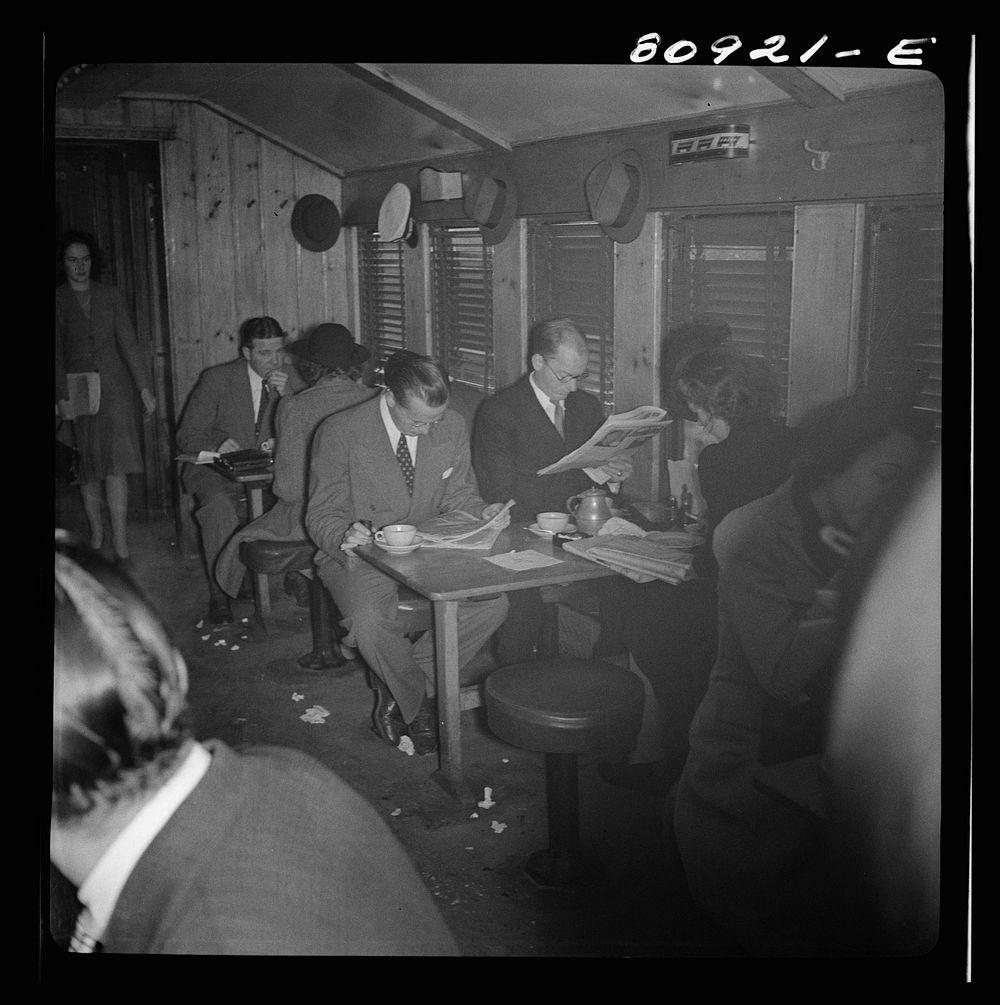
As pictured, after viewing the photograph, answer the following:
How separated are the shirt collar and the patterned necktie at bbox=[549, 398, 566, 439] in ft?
5.50

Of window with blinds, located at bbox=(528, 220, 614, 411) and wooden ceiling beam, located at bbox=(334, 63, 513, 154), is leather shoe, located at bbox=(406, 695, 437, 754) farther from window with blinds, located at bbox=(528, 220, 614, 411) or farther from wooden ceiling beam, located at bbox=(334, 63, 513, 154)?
wooden ceiling beam, located at bbox=(334, 63, 513, 154)

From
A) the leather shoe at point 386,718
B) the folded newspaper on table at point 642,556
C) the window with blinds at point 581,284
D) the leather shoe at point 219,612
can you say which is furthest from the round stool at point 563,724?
the leather shoe at point 219,612

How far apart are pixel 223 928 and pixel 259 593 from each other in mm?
2231

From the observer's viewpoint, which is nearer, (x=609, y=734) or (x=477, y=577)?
(x=609, y=734)

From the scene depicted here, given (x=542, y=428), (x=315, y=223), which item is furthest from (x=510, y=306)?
(x=315, y=223)

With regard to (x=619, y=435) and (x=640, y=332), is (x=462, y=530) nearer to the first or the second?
(x=619, y=435)

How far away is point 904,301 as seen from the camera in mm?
2428

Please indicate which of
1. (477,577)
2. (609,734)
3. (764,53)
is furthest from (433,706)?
(764,53)

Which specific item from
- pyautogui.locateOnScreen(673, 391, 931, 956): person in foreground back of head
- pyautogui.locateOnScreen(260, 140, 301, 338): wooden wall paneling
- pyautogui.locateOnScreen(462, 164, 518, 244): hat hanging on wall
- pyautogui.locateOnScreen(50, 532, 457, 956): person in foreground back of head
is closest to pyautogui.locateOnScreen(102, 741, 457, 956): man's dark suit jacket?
pyautogui.locateOnScreen(50, 532, 457, 956): person in foreground back of head

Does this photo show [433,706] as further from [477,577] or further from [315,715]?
Result: [477,577]

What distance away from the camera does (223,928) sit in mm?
1570

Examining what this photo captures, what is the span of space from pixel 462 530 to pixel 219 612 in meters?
0.96

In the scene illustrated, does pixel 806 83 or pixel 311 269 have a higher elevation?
pixel 806 83

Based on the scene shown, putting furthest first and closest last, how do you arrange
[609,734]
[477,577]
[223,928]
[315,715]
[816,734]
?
[315,715] < [477,577] < [609,734] < [816,734] < [223,928]
